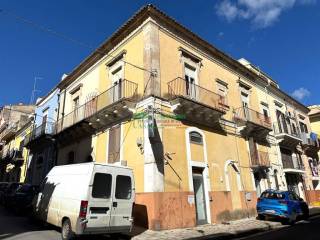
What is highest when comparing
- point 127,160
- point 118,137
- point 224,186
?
point 118,137

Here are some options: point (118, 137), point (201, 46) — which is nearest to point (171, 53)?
point (201, 46)

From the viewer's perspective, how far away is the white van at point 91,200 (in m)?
7.82

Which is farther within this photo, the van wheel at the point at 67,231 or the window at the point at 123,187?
the window at the point at 123,187

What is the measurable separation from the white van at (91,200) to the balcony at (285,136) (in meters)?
14.4

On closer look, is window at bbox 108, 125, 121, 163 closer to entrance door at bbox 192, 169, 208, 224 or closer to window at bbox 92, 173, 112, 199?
entrance door at bbox 192, 169, 208, 224

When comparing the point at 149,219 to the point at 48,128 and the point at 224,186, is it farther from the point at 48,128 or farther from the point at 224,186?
the point at 48,128

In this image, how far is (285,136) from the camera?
20.1 m

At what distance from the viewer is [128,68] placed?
550 inches

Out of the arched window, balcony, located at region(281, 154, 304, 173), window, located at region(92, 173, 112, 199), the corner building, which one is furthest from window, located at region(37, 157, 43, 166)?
balcony, located at region(281, 154, 304, 173)

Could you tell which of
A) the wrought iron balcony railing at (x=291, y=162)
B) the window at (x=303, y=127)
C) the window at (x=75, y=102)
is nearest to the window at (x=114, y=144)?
the window at (x=75, y=102)

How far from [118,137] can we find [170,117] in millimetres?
2745

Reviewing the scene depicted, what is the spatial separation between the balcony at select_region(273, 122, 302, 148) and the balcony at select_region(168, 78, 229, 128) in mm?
7388

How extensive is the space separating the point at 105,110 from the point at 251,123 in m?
8.31

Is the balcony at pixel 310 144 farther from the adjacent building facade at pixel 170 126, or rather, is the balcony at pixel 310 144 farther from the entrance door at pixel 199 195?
the entrance door at pixel 199 195
